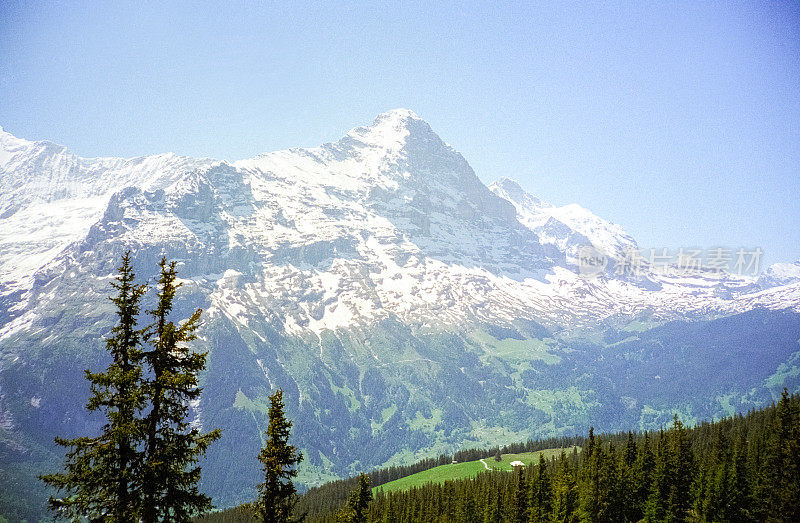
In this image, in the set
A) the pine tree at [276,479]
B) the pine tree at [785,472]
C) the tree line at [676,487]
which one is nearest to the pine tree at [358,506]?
the tree line at [676,487]

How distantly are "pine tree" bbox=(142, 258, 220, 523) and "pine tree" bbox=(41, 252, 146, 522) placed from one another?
0.59 meters

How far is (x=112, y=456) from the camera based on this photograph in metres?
21.6

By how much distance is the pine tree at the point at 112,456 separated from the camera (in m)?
21.2

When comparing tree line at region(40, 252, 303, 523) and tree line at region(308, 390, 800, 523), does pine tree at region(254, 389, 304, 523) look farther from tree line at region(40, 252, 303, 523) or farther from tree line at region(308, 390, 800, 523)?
tree line at region(308, 390, 800, 523)

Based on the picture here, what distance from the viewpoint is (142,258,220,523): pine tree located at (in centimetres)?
2145

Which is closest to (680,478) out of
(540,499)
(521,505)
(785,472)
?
(785,472)

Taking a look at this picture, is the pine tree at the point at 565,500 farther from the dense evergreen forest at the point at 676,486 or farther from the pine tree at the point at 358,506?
the pine tree at the point at 358,506

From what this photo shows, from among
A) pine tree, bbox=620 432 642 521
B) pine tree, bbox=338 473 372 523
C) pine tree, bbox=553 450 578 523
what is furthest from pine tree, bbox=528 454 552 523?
pine tree, bbox=338 473 372 523

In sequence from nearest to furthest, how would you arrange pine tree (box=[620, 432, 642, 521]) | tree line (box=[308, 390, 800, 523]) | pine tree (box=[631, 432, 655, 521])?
tree line (box=[308, 390, 800, 523]), pine tree (box=[620, 432, 642, 521]), pine tree (box=[631, 432, 655, 521])

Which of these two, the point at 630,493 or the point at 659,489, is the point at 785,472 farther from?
the point at 630,493

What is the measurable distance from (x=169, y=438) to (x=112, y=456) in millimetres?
2341

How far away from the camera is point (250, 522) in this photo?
583 feet

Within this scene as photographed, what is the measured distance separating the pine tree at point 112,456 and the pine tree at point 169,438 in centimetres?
59

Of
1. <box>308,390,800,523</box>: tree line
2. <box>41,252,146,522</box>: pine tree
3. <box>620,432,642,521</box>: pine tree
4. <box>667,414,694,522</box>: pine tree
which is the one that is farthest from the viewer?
<box>620,432,642,521</box>: pine tree
